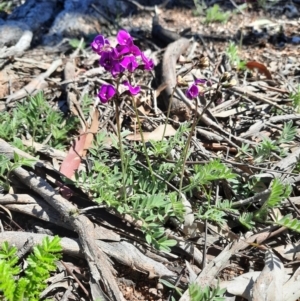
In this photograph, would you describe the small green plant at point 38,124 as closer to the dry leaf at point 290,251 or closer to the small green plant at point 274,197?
the small green plant at point 274,197

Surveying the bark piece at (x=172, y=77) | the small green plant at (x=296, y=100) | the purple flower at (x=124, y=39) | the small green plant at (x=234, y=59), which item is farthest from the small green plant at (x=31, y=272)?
the small green plant at (x=234, y=59)

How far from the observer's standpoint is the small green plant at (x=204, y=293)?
2.17 meters

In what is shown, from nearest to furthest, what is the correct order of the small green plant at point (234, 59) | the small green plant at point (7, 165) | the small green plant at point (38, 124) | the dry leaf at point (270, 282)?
1. the dry leaf at point (270, 282)
2. the small green plant at point (7, 165)
3. the small green plant at point (38, 124)
4. the small green plant at point (234, 59)

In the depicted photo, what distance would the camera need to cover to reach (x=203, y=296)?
2.19 m

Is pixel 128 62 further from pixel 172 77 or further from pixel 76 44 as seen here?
pixel 76 44

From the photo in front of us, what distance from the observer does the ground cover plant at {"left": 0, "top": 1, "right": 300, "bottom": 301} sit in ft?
7.66

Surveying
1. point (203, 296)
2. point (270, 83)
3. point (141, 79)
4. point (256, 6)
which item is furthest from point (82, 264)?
point (256, 6)

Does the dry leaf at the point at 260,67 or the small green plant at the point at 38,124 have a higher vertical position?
the small green plant at the point at 38,124

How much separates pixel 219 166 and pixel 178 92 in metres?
0.93

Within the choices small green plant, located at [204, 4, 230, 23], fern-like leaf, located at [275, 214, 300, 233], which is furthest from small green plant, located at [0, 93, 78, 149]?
small green plant, located at [204, 4, 230, 23]

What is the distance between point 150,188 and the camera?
102 inches

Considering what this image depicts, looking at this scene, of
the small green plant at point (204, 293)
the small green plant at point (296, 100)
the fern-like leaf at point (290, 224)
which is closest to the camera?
the small green plant at point (204, 293)

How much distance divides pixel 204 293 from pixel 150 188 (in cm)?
63

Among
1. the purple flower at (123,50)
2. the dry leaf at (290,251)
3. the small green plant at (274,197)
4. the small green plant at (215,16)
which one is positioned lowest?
the dry leaf at (290,251)
